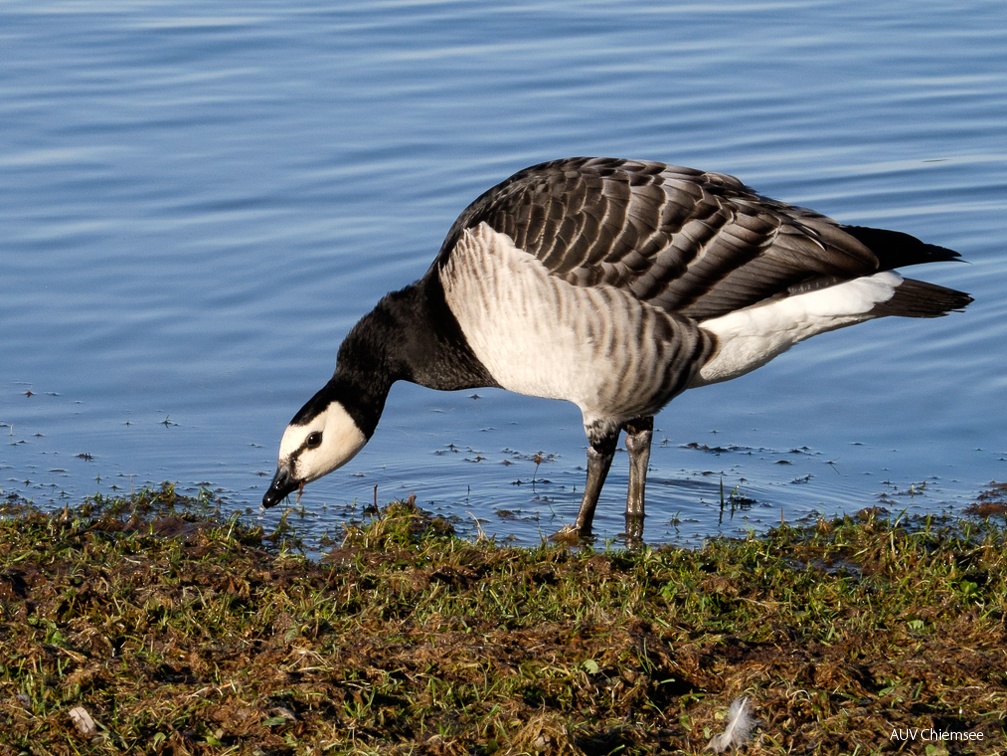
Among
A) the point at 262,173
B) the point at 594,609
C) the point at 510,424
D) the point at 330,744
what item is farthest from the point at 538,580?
the point at 262,173

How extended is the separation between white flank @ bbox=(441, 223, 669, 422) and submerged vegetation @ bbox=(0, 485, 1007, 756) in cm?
98

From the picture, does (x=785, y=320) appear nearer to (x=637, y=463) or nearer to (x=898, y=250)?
(x=898, y=250)

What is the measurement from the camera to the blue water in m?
8.58

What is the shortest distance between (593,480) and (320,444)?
57.8 inches

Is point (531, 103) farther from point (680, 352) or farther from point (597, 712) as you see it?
point (597, 712)

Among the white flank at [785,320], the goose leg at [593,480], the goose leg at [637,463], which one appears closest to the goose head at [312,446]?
the goose leg at [593,480]

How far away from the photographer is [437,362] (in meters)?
7.62

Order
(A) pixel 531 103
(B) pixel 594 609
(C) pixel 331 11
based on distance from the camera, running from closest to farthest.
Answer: (B) pixel 594 609 < (A) pixel 531 103 < (C) pixel 331 11

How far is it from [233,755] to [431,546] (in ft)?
6.75

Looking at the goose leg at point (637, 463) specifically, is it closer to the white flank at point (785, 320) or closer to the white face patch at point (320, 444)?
the white flank at point (785, 320)

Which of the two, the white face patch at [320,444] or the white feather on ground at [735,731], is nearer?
the white feather on ground at [735,731]

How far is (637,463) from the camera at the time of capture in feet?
25.1

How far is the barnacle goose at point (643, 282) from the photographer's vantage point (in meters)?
6.89

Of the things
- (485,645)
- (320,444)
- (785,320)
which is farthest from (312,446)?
(485,645)
